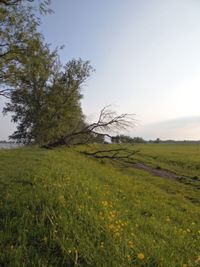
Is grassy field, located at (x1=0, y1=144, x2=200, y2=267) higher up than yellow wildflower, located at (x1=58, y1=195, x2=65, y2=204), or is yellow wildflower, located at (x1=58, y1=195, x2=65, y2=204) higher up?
yellow wildflower, located at (x1=58, y1=195, x2=65, y2=204)

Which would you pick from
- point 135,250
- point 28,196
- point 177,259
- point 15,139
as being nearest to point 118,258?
point 135,250

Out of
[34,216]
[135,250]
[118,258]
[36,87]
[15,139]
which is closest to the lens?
[118,258]

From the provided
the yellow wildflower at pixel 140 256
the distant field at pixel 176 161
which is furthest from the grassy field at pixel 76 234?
the distant field at pixel 176 161

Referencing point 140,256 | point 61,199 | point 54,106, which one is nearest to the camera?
point 140,256

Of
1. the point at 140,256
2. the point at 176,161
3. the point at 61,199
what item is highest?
the point at 61,199

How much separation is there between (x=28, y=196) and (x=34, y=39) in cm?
1438

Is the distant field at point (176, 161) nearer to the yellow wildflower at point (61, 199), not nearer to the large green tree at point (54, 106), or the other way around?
the large green tree at point (54, 106)

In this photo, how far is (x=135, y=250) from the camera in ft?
16.4

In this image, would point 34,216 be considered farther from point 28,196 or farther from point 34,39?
point 34,39

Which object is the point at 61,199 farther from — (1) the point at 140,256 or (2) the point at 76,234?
(1) the point at 140,256

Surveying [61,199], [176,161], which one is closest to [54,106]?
[176,161]

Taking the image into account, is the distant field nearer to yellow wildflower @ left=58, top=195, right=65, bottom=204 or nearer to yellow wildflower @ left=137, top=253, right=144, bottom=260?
yellow wildflower @ left=58, top=195, right=65, bottom=204

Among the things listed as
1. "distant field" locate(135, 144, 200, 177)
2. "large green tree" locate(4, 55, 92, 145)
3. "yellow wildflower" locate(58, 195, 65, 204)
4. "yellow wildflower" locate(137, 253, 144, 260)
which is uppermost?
"large green tree" locate(4, 55, 92, 145)

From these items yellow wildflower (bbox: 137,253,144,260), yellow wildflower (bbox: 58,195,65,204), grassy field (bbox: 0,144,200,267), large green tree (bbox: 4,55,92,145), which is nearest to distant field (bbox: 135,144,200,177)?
large green tree (bbox: 4,55,92,145)
